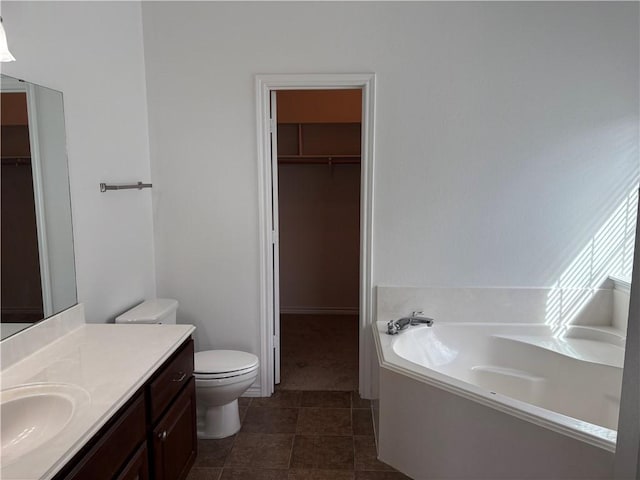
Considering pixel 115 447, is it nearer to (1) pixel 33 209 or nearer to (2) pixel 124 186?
(1) pixel 33 209

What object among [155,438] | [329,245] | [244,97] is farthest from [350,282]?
[155,438]

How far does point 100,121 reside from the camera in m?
2.38

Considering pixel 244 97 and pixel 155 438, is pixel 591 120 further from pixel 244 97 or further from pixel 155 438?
pixel 155 438

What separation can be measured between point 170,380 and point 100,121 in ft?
4.65

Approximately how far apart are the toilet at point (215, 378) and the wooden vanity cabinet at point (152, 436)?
0.31 meters

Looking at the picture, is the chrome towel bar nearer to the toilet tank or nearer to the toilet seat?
the toilet tank

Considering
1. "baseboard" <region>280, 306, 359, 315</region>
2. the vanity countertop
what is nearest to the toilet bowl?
the vanity countertop

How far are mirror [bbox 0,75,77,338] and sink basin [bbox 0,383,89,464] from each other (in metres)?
0.32

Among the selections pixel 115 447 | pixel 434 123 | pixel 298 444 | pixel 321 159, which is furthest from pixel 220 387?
pixel 321 159

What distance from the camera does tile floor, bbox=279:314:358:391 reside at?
336 centimetres

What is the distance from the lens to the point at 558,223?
2.90m

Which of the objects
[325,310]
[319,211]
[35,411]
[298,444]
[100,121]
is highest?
[100,121]

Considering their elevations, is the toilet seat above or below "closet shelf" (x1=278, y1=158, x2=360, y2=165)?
below

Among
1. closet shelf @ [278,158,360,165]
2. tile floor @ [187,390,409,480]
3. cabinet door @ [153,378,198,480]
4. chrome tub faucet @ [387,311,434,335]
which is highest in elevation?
closet shelf @ [278,158,360,165]
